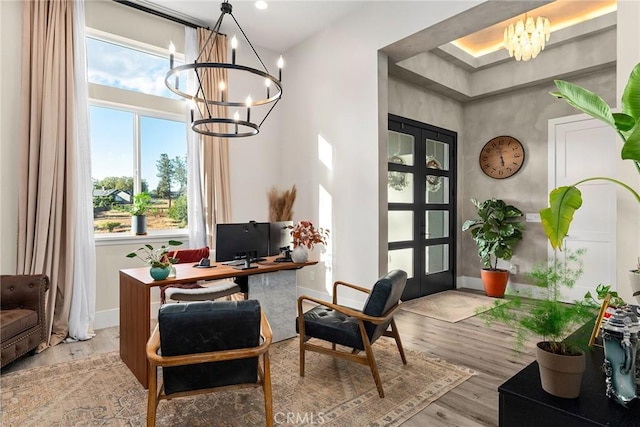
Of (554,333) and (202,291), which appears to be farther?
(202,291)

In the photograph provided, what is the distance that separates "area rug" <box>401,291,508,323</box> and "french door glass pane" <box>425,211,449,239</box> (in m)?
0.96

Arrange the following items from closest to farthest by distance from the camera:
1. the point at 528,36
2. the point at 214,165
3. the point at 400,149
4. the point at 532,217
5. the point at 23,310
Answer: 1. the point at 23,310
2. the point at 528,36
3. the point at 214,165
4. the point at 400,149
5. the point at 532,217

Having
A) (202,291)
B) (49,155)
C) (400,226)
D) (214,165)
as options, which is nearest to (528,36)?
(400,226)

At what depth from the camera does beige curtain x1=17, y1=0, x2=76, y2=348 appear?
11.4 feet

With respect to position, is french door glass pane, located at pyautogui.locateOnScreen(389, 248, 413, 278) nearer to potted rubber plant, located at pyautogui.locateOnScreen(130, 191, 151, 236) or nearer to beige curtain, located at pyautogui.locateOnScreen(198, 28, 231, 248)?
beige curtain, located at pyautogui.locateOnScreen(198, 28, 231, 248)

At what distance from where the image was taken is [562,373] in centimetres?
122

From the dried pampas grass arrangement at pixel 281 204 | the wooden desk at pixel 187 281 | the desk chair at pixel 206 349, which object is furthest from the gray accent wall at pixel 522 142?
the desk chair at pixel 206 349

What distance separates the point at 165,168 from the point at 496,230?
4848mm

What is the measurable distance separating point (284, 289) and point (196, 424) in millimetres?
1591

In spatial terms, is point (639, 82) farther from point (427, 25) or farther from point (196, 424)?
point (196, 424)

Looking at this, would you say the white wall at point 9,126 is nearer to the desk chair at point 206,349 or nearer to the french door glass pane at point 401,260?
the desk chair at point 206,349

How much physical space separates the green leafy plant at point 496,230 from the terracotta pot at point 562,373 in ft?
14.2

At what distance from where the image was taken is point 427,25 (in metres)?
3.68

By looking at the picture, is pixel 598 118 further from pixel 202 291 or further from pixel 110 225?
pixel 110 225
